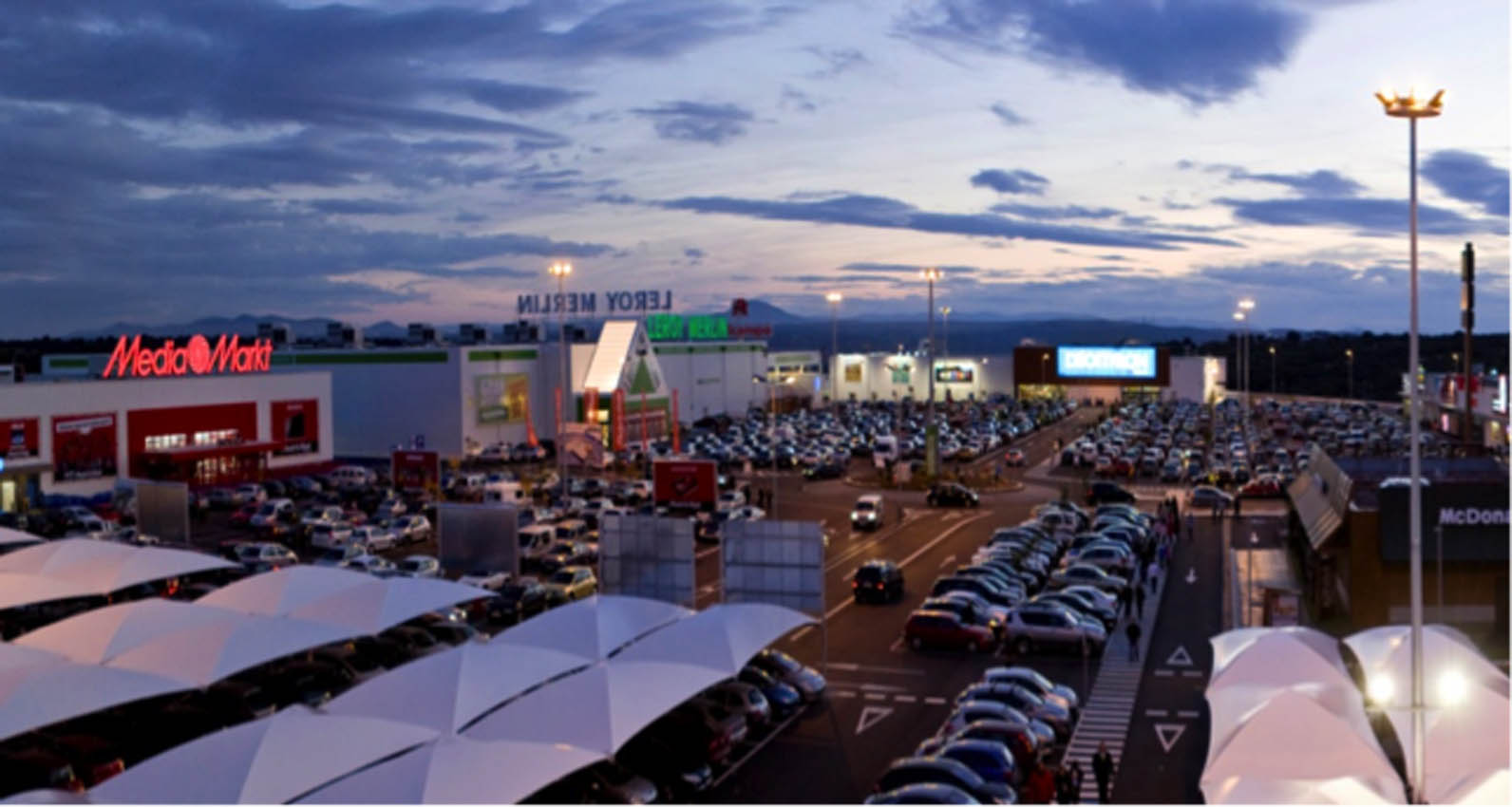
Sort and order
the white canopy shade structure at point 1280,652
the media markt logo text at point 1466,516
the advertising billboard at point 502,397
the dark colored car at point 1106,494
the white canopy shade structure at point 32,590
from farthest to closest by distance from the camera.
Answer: the advertising billboard at point 502,397
the dark colored car at point 1106,494
the white canopy shade structure at point 32,590
the media markt logo text at point 1466,516
the white canopy shade structure at point 1280,652

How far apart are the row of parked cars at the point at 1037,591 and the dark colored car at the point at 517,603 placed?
20.6ft

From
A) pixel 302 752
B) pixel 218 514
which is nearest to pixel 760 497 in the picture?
pixel 218 514

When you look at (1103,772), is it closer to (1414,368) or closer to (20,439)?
(1414,368)

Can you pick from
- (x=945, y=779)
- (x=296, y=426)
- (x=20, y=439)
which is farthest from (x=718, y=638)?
(x=296, y=426)

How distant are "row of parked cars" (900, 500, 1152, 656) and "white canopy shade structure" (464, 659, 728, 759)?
6.80 meters

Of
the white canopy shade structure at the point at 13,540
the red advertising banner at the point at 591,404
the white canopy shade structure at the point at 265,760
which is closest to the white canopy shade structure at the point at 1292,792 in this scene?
the white canopy shade structure at the point at 265,760

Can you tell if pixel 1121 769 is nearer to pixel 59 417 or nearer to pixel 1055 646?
pixel 1055 646

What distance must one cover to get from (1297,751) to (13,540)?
26084mm

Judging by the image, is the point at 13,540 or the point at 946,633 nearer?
the point at 946,633

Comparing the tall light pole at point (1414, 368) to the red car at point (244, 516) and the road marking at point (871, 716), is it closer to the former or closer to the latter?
the road marking at point (871, 716)

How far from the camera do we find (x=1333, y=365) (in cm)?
12675

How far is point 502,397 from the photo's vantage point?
184ft

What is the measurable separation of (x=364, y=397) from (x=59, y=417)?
1649 cm

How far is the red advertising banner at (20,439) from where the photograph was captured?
3838 cm
